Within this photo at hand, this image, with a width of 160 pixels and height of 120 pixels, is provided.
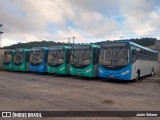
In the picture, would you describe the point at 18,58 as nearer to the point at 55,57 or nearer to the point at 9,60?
the point at 9,60

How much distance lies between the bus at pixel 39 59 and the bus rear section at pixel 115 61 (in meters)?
8.03

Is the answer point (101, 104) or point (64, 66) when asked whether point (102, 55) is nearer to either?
point (64, 66)

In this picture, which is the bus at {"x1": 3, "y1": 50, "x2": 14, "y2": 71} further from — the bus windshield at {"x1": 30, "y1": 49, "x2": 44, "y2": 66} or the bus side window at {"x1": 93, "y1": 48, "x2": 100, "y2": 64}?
the bus side window at {"x1": 93, "y1": 48, "x2": 100, "y2": 64}

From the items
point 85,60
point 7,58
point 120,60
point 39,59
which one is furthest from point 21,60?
point 120,60

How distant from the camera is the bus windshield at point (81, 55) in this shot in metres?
17.9

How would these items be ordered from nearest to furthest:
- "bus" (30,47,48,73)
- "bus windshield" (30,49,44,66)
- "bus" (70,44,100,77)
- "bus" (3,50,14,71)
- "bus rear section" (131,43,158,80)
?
"bus rear section" (131,43,158,80) < "bus" (70,44,100,77) < "bus" (30,47,48,73) < "bus windshield" (30,49,44,66) < "bus" (3,50,14,71)

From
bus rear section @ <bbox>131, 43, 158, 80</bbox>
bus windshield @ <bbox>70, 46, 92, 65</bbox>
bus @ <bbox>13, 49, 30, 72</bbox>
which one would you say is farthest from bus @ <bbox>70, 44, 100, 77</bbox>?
bus @ <bbox>13, 49, 30, 72</bbox>

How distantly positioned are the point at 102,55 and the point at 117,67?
64.5 inches

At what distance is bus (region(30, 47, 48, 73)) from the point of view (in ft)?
74.4

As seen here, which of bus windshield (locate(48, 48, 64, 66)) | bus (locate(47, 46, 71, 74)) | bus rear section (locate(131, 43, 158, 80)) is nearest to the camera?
bus rear section (locate(131, 43, 158, 80))

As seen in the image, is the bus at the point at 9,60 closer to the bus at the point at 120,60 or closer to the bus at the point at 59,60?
the bus at the point at 59,60

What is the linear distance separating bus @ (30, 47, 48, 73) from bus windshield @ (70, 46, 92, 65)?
4750 millimetres

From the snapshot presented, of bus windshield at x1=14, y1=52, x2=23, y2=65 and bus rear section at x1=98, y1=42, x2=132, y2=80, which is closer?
bus rear section at x1=98, y1=42, x2=132, y2=80

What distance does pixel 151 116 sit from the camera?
7012 millimetres
